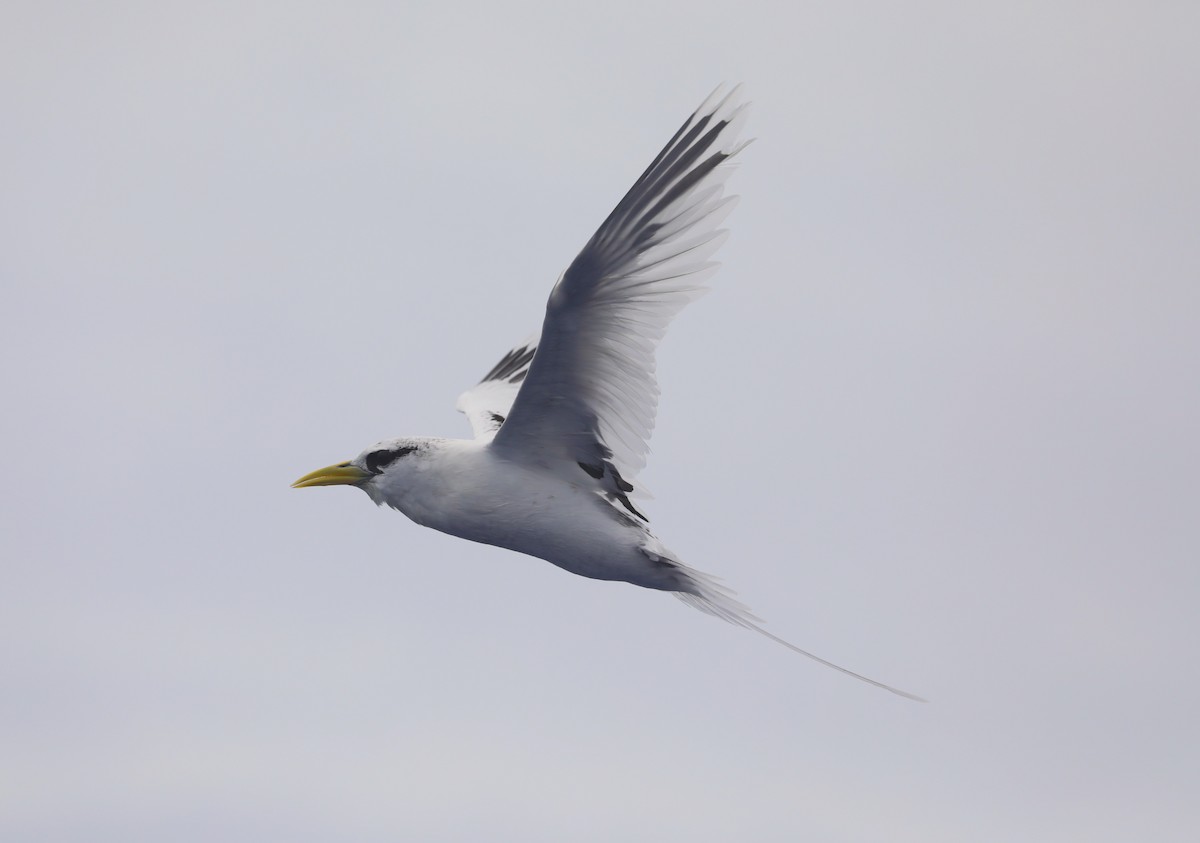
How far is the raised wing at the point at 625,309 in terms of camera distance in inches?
486

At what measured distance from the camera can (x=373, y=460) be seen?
14938 mm

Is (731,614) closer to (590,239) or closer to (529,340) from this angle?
(590,239)

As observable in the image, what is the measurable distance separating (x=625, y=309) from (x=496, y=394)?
6458 millimetres

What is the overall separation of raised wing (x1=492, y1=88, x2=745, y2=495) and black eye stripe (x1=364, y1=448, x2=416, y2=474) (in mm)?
1130

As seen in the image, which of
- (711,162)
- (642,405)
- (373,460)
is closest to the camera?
(711,162)

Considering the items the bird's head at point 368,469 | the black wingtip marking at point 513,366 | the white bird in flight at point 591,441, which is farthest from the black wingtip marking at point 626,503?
the black wingtip marking at point 513,366

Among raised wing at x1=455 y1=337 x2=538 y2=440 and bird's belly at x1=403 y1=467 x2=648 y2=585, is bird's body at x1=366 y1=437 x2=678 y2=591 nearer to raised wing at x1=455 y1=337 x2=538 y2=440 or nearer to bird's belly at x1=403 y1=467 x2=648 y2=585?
bird's belly at x1=403 y1=467 x2=648 y2=585

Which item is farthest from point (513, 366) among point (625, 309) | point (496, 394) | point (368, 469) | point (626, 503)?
point (625, 309)

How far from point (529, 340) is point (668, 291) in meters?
7.57

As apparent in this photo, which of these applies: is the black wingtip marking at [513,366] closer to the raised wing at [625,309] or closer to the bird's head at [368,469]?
the bird's head at [368,469]

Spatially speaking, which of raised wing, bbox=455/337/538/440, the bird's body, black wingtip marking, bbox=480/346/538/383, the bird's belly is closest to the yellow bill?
the bird's body

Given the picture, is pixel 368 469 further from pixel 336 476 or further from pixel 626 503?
pixel 626 503

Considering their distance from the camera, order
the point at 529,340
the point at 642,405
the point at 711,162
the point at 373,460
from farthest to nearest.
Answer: the point at 529,340, the point at 373,460, the point at 642,405, the point at 711,162

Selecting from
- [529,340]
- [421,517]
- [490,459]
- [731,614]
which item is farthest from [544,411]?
[529,340]
